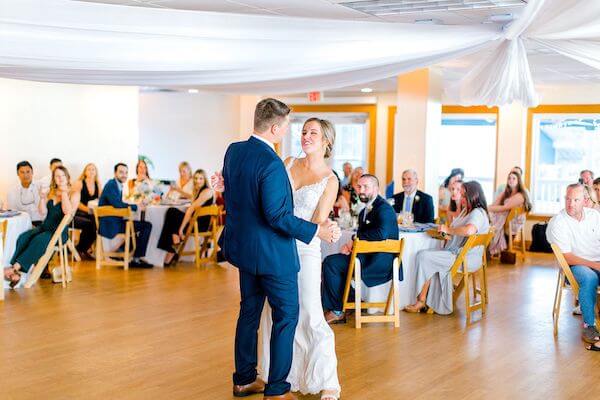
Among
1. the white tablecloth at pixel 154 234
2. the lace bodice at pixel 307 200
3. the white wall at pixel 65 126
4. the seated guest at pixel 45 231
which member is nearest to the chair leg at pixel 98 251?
the white tablecloth at pixel 154 234

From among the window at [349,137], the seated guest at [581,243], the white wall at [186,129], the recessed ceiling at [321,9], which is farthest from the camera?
the white wall at [186,129]

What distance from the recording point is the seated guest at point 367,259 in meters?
6.57

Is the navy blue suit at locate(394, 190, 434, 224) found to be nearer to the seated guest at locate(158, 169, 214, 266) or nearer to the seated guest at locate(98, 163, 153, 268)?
the seated guest at locate(158, 169, 214, 266)

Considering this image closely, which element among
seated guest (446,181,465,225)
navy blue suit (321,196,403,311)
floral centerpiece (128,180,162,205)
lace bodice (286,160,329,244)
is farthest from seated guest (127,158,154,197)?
lace bodice (286,160,329,244)

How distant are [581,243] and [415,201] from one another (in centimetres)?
231

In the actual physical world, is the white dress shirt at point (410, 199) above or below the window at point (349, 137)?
below

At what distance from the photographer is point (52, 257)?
8.68 metres

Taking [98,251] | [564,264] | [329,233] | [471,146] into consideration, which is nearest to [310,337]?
[329,233]

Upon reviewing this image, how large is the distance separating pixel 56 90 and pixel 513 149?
24.5 ft

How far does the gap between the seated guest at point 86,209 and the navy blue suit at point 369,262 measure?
460 centimetres

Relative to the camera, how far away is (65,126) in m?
11.1

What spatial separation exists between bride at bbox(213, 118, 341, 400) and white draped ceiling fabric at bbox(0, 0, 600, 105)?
0.53 meters

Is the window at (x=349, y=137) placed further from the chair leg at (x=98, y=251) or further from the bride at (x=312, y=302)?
the bride at (x=312, y=302)

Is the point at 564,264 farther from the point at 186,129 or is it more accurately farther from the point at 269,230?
the point at 186,129
